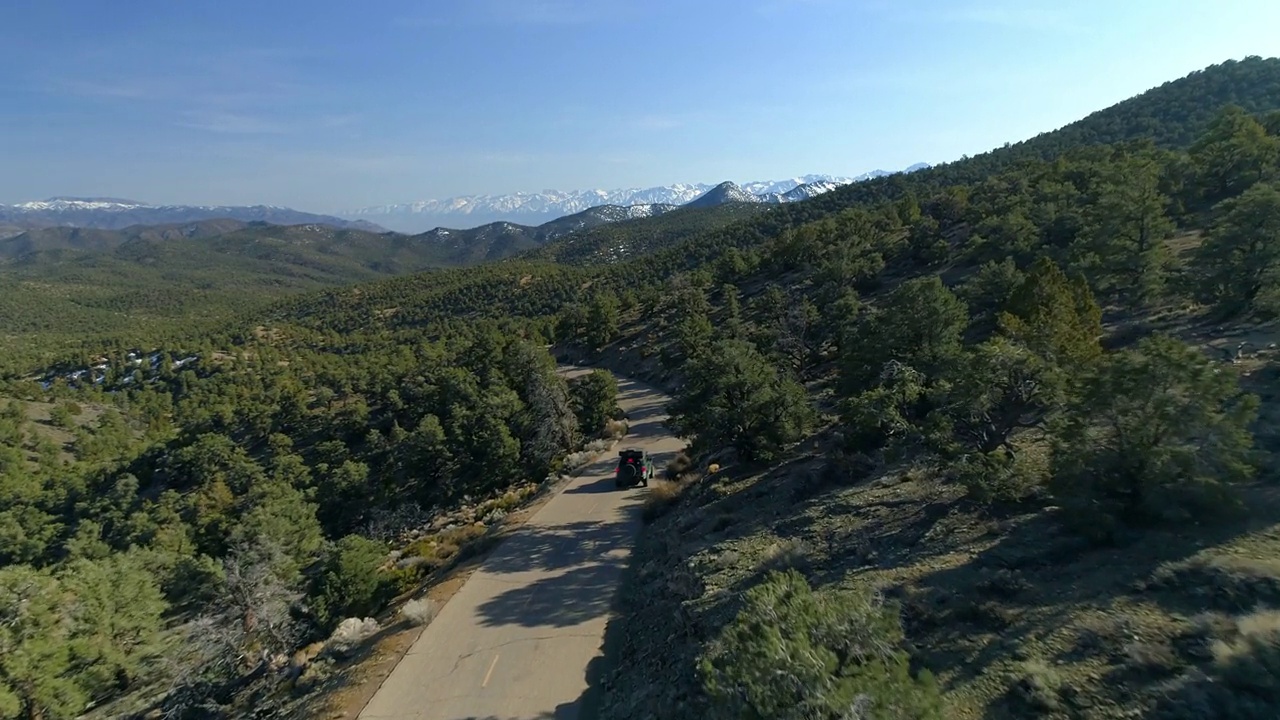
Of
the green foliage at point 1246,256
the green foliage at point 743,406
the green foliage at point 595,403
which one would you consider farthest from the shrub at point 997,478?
the green foliage at point 595,403

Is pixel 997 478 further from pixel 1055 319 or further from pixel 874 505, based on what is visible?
pixel 1055 319

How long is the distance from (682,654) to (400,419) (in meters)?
42.7

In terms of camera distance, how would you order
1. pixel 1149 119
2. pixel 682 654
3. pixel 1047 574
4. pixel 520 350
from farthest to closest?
pixel 1149 119, pixel 520 350, pixel 682 654, pixel 1047 574

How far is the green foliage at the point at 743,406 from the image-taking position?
19891 mm

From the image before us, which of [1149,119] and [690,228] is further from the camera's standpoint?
[690,228]

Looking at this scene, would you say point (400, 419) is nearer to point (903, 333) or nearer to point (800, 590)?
point (903, 333)

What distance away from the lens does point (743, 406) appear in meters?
19.9

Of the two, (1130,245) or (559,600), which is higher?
(1130,245)

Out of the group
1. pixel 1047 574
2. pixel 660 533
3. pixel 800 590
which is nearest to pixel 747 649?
pixel 800 590

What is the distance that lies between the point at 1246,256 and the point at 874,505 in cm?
1530

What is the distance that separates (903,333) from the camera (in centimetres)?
1955

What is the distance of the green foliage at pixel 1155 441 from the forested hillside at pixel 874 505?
0.05 metres

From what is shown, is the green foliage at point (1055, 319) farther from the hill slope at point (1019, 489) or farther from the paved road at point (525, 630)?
the paved road at point (525, 630)

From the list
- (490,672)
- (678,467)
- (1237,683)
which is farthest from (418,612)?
(1237,683)
